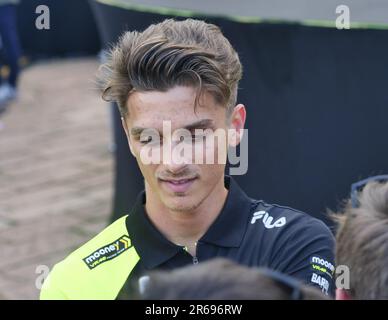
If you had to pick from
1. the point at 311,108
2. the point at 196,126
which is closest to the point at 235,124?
the point at 196,126

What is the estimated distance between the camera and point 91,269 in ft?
7.22

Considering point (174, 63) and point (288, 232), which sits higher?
point (174, 63)

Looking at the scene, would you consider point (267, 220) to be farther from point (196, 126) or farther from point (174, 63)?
point (174, 63)

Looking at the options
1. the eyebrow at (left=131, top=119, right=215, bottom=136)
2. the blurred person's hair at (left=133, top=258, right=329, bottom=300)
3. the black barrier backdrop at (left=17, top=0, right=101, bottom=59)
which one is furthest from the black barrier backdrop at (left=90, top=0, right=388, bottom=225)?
the black barrier backdrop at (left=17, top=0, right=101, bottom=59)

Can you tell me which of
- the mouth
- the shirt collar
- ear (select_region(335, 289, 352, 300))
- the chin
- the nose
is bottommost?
the shirt collar

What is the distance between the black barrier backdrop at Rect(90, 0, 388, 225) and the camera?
3910 millimetres

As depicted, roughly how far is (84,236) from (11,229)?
61cm

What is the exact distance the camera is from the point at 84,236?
5703 millimetres

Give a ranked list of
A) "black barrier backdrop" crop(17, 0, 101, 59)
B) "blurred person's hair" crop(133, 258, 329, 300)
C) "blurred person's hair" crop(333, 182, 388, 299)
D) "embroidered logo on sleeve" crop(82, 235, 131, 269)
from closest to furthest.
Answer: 1. "blurred person's hair" crop(133, 258, 329, 300)
2. "blurred person's hair" crop(333, 182, 388, 299)
3. "embroidered logo on sleeve" crop(82, 235, 131, 269)
4. "black barrier backdrop" crop(17, 0, 101, 59)

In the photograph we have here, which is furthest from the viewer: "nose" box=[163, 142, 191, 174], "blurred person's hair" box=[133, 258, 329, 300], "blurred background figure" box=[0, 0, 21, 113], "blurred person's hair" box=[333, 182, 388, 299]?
"blurred background figure" box=[0, 0, 21, 113]

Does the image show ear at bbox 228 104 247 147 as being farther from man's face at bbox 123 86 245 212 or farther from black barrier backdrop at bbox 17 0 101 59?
black barrier backdrop at bbox 17 0 101 59

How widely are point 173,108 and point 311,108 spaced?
1995mm

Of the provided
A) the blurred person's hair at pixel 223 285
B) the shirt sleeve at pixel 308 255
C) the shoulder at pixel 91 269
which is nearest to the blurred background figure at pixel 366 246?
the blurred person's hair at pixel 223 285

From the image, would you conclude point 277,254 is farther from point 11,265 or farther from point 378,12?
point 11,265
